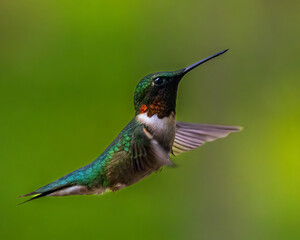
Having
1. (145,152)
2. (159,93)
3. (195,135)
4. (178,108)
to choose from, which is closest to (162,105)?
(159,93)

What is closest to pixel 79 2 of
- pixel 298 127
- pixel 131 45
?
pixel 131 45

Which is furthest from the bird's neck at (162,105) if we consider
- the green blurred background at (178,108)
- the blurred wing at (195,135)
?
the green blurred background at (178,108)

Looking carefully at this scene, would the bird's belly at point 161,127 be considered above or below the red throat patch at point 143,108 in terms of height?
below

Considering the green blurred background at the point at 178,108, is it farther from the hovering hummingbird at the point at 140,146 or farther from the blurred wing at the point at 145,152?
the blurred wing at the point at 145,152

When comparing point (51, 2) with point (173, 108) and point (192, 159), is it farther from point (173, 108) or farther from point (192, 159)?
point (173, 108)

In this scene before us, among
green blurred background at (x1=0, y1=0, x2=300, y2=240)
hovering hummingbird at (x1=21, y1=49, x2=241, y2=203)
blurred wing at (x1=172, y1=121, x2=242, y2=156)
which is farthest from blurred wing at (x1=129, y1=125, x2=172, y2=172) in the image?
green blurred background at (x1=0, y1=0, x2=300, y2=240)
